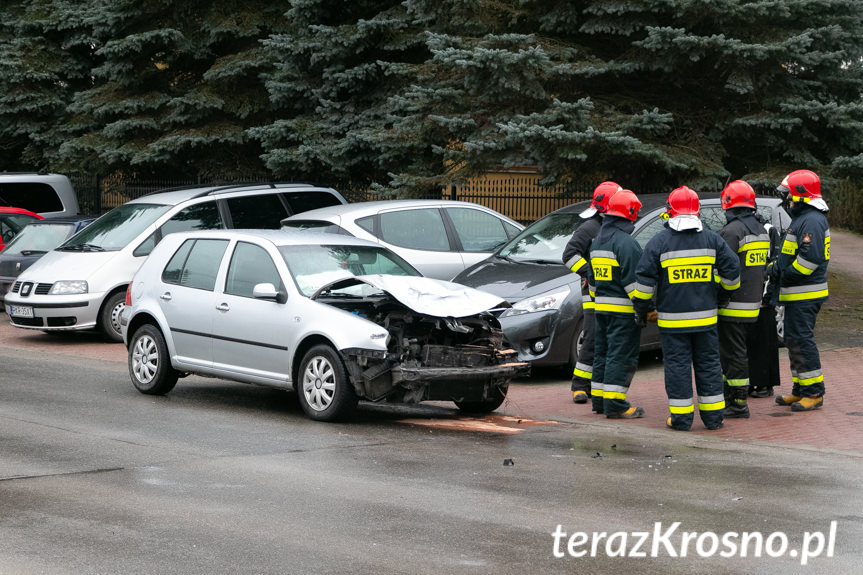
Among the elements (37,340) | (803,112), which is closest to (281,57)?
(37,340)

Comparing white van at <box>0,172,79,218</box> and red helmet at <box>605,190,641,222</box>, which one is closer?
red helmet at <box>605,190,641,222</box>

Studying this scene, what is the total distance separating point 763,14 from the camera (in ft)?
54.6

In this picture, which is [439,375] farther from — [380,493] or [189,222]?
[189,222]

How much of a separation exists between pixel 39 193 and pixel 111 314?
8323mm

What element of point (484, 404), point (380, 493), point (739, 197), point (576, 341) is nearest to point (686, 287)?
point (739, 197)

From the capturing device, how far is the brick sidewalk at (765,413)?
29.9 feet

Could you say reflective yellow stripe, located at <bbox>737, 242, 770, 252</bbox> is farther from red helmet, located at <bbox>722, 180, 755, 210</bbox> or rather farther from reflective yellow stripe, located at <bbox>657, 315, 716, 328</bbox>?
reflective yellow stripe, located at <bbox>657, 315, 716, 328</bbox>

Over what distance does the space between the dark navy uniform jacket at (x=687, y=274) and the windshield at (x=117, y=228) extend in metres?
8.63

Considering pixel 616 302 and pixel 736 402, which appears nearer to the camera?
pixel 616 302

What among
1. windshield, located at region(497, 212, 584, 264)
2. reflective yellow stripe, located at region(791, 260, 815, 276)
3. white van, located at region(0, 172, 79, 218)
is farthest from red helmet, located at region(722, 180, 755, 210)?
white van, located at region(0, 172, 79, 218)

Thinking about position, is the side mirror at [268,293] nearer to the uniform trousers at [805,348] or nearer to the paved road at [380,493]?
the paved road at [380,493]

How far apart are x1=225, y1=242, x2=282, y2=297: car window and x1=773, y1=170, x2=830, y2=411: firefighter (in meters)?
4.45

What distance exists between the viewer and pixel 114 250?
15.5m

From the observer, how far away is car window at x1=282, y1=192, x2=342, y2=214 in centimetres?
1691
